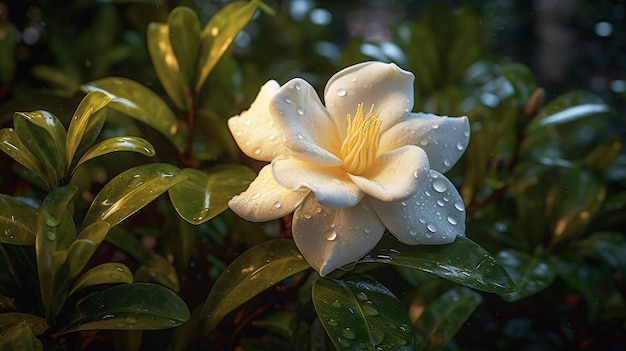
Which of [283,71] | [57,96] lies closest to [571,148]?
[283,71]

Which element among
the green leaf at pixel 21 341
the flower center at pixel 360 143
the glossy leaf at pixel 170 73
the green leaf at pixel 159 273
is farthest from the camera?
the glossy leaf at pixel 170 73

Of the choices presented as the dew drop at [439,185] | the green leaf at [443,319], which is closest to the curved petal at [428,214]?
the dew drop at [439,185]

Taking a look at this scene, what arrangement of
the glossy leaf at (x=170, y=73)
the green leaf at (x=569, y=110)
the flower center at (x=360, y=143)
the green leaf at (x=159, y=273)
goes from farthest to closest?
the green leaf at (x=569, y=110) < the glossy leaf at (x=170, y=73) < the green leaf at (x=159, y=273) < the flower center at (x=360, y=143)

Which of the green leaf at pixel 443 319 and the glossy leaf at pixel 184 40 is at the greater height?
the glossy leaf at pixel 184 40

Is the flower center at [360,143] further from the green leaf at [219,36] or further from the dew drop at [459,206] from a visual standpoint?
the green leaf at [219,36]

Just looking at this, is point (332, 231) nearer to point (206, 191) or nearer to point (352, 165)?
point (352, 165)

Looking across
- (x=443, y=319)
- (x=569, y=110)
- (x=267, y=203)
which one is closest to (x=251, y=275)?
(x=267, y=203)

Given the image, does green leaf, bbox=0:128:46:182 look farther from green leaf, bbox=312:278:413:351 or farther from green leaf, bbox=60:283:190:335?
green leaf, bbox=312:278:413:351
